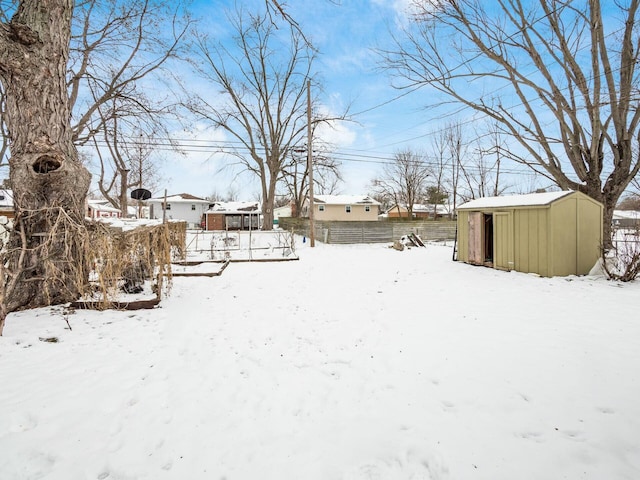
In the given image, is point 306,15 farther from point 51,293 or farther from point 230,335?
point 51,293

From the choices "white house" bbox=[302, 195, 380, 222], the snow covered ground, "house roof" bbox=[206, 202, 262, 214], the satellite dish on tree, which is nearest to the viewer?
the snow covered ground

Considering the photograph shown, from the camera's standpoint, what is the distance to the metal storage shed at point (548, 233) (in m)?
7.73

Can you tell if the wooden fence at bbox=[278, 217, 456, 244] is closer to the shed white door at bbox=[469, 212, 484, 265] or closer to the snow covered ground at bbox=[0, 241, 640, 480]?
the shed white door at bbox=[469, 212, 484, 265]

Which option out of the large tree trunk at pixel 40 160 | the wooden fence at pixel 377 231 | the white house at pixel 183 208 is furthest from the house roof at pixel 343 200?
the large tree trunk at pixel 40 160

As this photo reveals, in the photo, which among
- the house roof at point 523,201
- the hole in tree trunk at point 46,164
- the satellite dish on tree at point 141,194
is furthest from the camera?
the satellite dish on tree at point 141,194

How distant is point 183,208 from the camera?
36.1 metres

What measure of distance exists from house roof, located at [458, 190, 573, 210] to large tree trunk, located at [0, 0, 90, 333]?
9.73 meters

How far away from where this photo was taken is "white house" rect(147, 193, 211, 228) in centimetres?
3566

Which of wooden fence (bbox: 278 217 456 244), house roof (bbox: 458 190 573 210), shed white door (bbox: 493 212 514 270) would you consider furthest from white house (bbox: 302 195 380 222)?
shed white door (bbox: 493 212 514 270)

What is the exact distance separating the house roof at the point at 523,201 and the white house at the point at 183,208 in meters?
32.2

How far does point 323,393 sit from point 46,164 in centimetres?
545

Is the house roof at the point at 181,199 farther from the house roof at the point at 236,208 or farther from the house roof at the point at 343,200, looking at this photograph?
the house roof at the point at 343,200

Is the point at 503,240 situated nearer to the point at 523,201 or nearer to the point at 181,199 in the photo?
the point at 523,201

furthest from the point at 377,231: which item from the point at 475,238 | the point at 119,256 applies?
the point at 119,256
